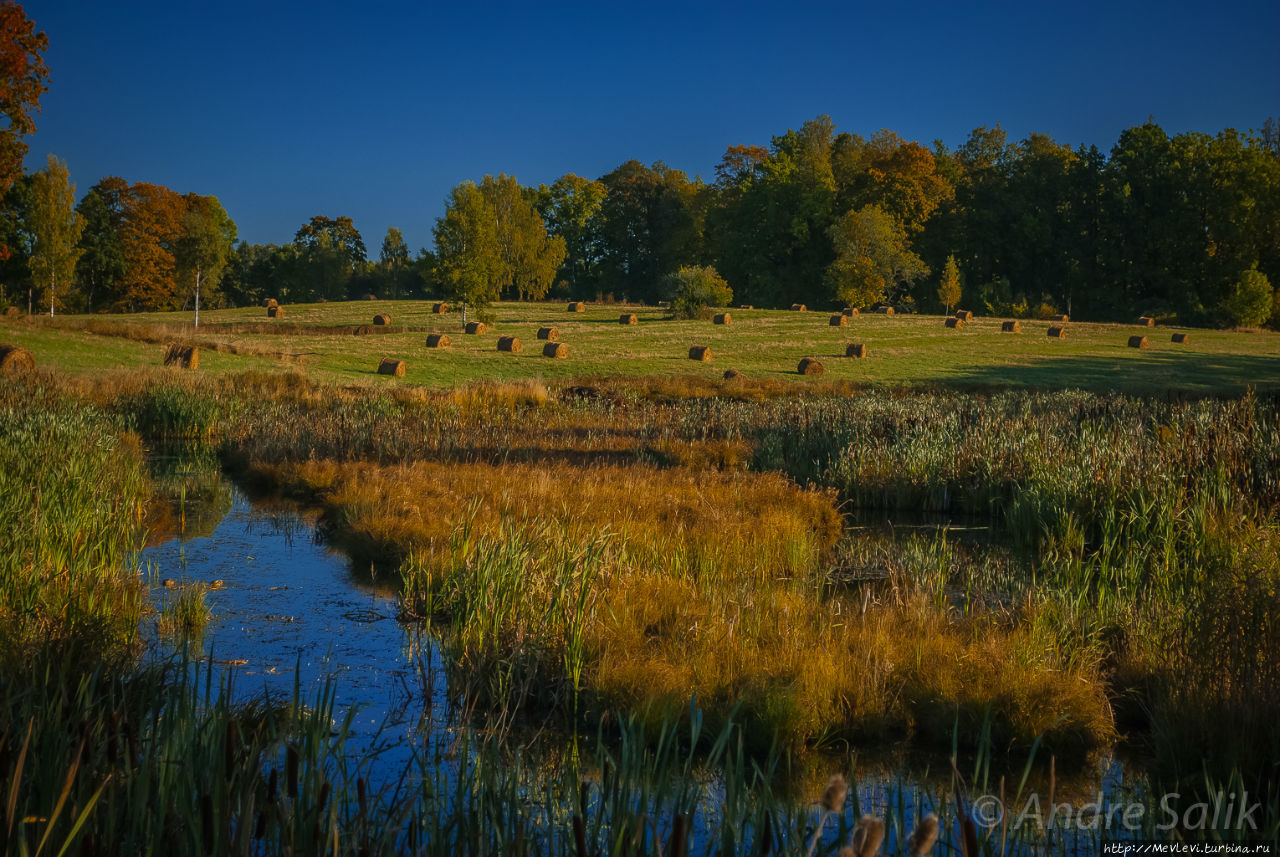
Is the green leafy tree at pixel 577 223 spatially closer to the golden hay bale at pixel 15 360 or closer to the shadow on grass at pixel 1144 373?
the shadow on grass at pixel 1144 373

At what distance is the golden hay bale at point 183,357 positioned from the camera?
2752 cm

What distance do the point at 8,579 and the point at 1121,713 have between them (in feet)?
23.8

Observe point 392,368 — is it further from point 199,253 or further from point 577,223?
point 577,223

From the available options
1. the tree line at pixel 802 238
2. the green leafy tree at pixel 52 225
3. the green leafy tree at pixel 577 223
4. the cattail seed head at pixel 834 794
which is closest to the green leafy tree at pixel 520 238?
the tree line at pixel 802 238

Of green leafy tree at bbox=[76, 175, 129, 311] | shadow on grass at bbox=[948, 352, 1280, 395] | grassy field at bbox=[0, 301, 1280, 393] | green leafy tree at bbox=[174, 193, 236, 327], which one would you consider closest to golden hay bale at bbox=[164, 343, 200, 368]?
grassy field at bbox=[0, 301, 1280, 393]

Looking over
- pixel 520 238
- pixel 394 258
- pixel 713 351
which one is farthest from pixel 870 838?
pixel 394 258

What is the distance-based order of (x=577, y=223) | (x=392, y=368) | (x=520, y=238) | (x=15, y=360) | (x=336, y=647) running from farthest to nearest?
(x=577, y=223), (x=520, y=238), (x=392, y=368), (x=15, y=360), (x=336, y=647)

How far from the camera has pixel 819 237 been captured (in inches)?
3105

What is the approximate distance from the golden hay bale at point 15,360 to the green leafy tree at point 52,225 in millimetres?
31816

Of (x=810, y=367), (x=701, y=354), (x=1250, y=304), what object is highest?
(x=1250, y=304)

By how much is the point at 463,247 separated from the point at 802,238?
1565 inches

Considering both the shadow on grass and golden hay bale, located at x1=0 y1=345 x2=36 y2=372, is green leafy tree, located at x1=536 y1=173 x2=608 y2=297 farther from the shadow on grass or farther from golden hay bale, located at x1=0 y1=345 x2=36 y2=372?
golden hay bale, located at x1=0 y1=345 x2=36 y2=372

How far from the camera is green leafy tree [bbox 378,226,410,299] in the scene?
8575 cm

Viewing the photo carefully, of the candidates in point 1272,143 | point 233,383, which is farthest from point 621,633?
point 1272,143
